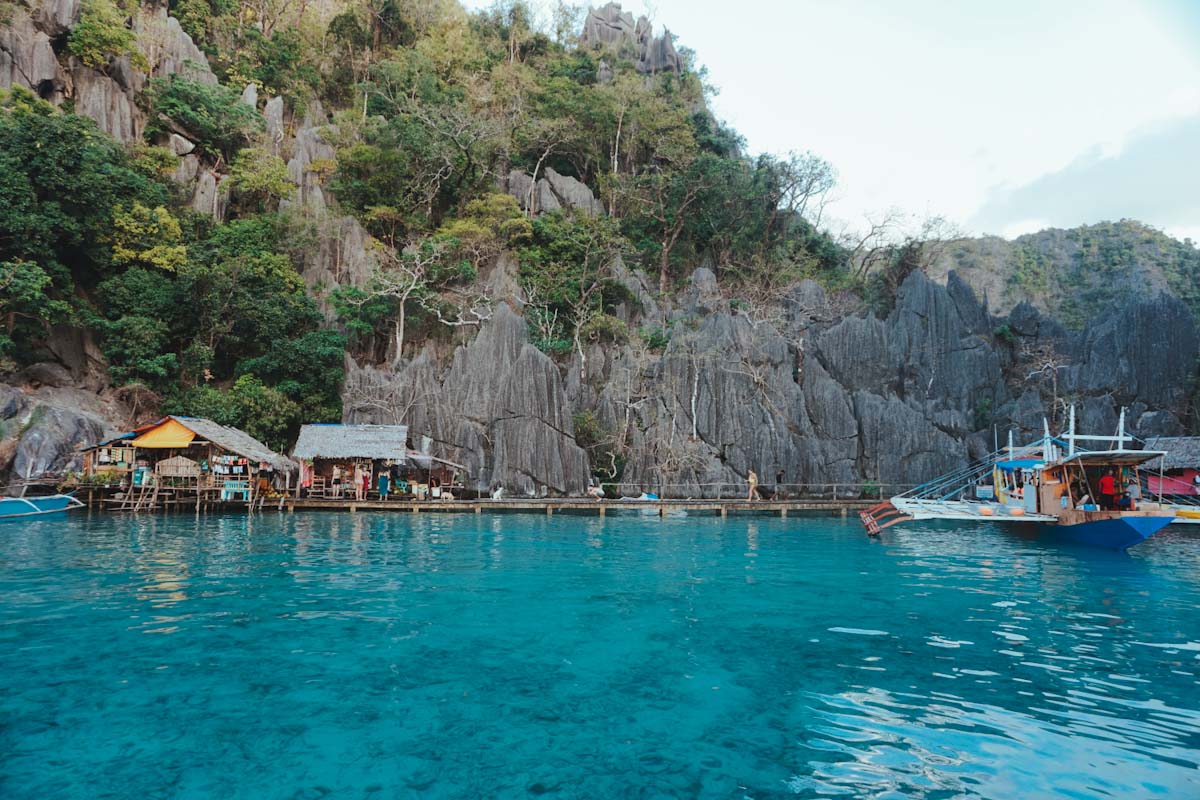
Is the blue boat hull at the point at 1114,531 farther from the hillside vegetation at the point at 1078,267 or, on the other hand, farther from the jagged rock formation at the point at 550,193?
the jagged rock formation at the point at 550,193

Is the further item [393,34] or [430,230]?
[393,34]

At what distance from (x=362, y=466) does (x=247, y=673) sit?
25.1 metres

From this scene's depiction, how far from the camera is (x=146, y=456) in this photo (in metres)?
29.5

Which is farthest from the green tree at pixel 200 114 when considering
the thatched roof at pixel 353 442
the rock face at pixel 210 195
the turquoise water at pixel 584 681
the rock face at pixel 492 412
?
the turquoise water at pixel 584 681

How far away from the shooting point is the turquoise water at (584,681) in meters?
5.72

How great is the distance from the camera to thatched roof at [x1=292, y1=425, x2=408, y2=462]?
101 ft

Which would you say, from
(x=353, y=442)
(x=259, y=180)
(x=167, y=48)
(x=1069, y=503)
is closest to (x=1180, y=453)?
(x=1069, y=503)

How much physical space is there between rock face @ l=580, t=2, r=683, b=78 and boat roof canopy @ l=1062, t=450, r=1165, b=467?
50378 mm

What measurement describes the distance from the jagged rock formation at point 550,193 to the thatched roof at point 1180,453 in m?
34.2

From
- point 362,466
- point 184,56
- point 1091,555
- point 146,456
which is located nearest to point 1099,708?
point 1091,555

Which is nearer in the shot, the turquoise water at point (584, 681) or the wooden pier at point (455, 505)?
the turquoise water at point (584, 681)

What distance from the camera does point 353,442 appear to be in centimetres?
3122

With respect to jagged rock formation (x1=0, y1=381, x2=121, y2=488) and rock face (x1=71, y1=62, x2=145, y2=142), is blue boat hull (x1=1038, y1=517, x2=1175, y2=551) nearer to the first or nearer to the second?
jagged rock formation (x1=0, y1=381, x2=121, y2=488)

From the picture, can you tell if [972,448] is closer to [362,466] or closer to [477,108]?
[362,466]
